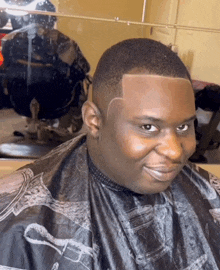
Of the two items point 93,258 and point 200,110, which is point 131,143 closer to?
point 93,258

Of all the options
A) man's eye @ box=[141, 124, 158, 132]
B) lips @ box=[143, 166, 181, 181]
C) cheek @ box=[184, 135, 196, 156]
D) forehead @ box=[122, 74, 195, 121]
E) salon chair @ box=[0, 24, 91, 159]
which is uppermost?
forehead @ box=[122, 74, 195, 121]

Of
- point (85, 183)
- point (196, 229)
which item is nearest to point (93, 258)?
point (85, 183)

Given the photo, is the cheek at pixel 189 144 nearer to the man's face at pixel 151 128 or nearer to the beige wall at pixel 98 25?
the man's face at pixel 151 128

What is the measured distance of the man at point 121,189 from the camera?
1.07 meters

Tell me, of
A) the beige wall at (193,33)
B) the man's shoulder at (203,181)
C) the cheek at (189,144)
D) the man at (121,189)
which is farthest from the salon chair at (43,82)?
the cheek at (189,144)

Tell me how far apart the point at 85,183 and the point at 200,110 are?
1.67 meters

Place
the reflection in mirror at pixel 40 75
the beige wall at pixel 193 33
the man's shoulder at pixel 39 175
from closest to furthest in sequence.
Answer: the man's shoulder at pixel 39 175, the reflection in mirror at pixel 40 75, the beige wall at pixel 193 33

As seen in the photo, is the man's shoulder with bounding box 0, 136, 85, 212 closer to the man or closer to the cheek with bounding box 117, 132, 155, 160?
the man

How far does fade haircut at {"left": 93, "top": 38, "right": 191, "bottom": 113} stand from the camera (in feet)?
3.65

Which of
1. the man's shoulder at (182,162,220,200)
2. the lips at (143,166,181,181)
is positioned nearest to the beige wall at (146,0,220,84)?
the man's shoulder at (182,162,220,200)

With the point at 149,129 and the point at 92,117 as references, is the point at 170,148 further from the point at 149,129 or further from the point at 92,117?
the point at 92,117

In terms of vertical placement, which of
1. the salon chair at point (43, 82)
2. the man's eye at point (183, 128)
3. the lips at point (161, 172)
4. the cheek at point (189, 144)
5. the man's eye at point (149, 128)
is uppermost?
the man's eye at point (149, 128)

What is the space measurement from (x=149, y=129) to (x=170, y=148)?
8 cm

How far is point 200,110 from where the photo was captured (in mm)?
2693
